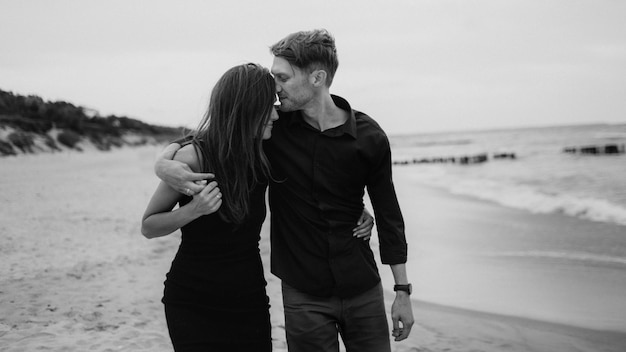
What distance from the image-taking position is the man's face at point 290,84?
286cm

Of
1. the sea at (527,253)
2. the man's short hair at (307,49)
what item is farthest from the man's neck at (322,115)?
the sea at (527,253)

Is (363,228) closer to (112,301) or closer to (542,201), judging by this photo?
(112,301)

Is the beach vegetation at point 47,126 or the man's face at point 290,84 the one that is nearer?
the man's face at point 290,84

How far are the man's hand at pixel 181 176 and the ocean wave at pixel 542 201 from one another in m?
12.1

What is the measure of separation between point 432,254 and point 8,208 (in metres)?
7.71

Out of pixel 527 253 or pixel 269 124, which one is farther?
A: pixel 527 253

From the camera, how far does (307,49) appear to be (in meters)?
2.83

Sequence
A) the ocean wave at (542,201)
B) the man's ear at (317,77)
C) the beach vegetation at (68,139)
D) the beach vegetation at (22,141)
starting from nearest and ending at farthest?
the man's ear at (317,77)
the ocean wave at (542,201)
the beach vegetation at (22,141)
the beach vegetation at (68,139)

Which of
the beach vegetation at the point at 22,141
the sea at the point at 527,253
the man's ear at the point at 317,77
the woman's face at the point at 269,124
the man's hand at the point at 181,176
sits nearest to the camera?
the man's hand at the point at 181,176

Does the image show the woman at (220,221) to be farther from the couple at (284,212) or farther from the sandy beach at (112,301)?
the sandy beach at (112,301)

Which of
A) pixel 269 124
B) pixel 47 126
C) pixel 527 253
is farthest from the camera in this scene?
pixel 47 126

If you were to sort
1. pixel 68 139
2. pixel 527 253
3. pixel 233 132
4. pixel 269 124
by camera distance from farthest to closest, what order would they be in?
pixel 68 139 < pixel 527 253 < pixel 269 124 < pixel 233 132

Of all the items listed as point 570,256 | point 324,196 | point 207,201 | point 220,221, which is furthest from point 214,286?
point 570,256

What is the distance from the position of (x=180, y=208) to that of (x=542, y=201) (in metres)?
15.9
